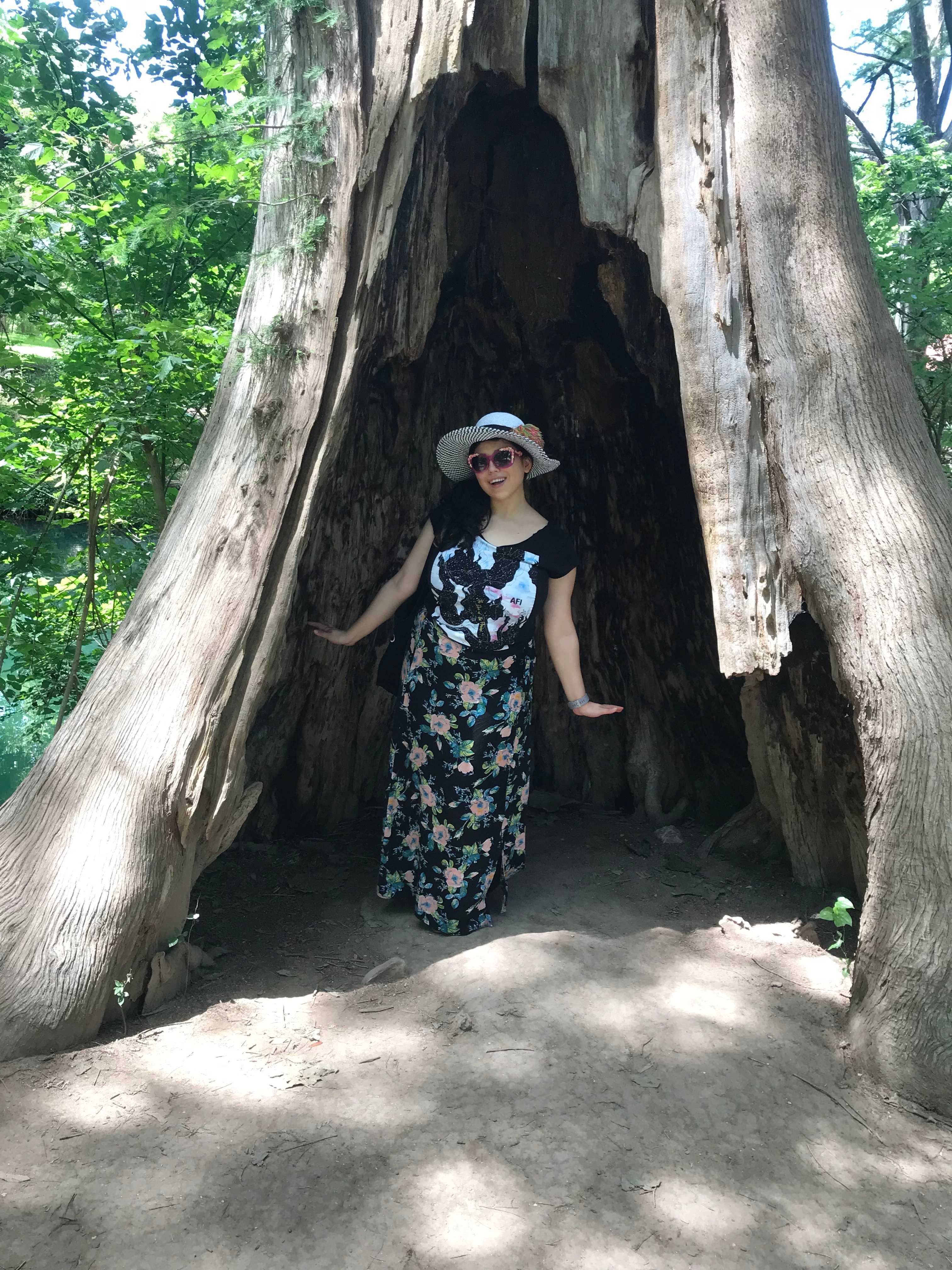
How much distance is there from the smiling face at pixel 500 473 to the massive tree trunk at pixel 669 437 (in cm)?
52

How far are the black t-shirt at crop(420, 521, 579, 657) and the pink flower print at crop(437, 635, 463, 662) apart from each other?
12 millimetres

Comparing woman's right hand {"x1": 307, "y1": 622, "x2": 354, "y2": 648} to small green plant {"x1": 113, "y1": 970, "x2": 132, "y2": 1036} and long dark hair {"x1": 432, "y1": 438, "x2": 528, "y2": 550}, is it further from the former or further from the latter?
small green plant {"x1": 113, "y1": 970, "x2": 132, "y2": 1036}

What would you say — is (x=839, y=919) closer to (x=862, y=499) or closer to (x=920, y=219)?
(x=862, y=499)

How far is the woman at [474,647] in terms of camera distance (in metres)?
3.16

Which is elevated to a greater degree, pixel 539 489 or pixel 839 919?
pixel 539 489

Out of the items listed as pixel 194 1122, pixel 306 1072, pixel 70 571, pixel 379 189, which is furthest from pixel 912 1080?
pixel 70 571

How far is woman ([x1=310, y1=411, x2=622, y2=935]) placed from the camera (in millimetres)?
3156

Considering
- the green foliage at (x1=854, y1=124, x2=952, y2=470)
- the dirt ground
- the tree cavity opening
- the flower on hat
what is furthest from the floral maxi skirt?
the green foliage at (x1=854, y1=124, x2=952, y2=470)

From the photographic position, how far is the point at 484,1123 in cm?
213

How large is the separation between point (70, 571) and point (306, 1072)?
3.07 m

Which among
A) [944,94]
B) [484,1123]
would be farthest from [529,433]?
[944,94]

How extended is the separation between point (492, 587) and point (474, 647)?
227mm

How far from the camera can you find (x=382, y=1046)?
2.47m

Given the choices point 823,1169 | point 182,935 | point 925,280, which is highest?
point 925,280
